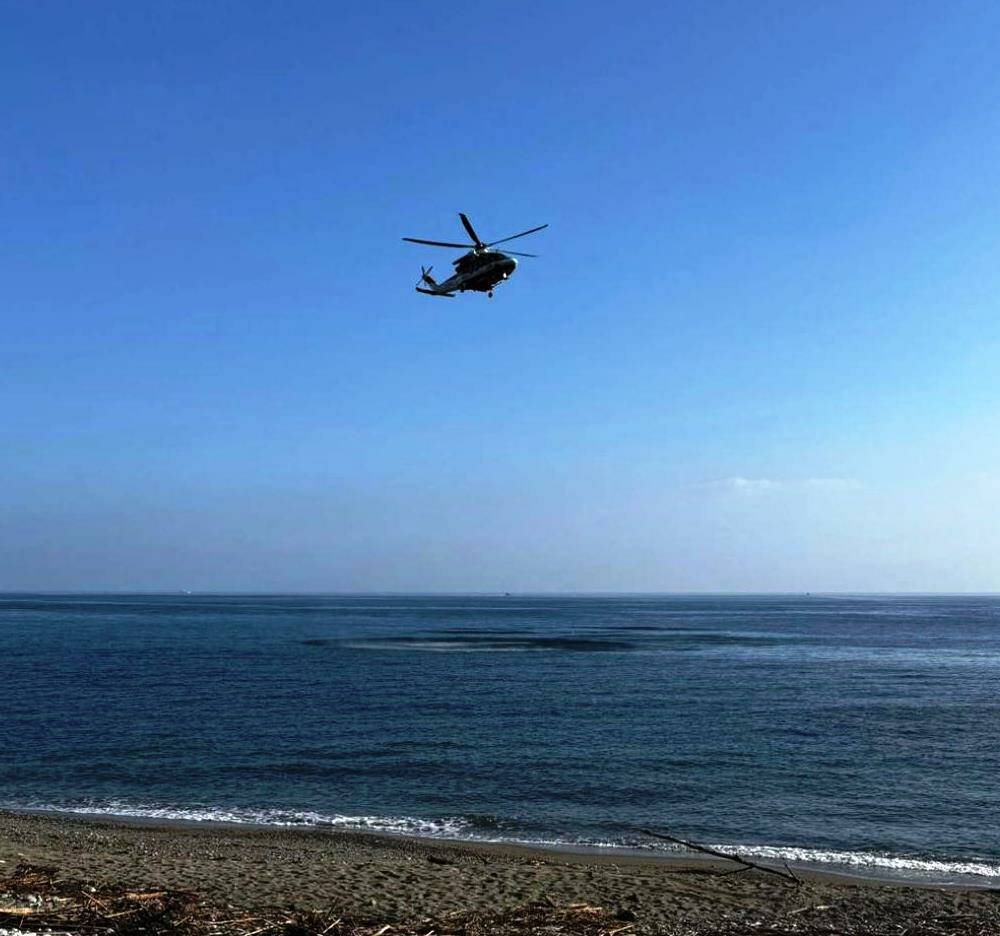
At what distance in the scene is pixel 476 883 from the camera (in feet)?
64.6

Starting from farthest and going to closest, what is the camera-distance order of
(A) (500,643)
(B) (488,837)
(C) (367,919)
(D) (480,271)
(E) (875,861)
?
(A) (500,643)
(D) (480,271)
(B) (488,837)
(E) (875,861)
(C) (367,919)

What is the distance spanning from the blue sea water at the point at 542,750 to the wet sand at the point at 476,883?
2998 mm

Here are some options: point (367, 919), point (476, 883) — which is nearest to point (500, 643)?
point (476, 883)

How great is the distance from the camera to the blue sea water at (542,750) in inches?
1112

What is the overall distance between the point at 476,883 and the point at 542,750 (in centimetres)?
2010

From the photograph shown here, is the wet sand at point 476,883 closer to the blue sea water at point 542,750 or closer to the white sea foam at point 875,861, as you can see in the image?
the white sea foam at point 875,861

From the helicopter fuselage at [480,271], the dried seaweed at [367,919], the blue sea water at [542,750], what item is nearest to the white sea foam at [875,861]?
the blue sea water at [542,750]

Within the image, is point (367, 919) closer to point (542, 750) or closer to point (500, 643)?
point (542, 750)

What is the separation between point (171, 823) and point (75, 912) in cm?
1469

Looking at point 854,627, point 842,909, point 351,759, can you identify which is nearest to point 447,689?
point 351,759

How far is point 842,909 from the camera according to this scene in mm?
18609

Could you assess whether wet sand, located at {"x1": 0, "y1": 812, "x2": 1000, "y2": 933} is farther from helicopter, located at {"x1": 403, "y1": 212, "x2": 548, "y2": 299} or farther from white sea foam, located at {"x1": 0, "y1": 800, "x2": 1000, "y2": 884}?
helicopter, located at {"x1": 403, "y1": 212, "x2": 548, "y2": 299}

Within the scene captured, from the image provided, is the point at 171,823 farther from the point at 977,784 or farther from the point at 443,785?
the point at 977,784

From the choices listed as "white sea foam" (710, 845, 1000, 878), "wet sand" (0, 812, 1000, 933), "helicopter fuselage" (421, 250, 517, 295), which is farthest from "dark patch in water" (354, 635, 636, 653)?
"wet sand" (0, 812, 1000, 933)
